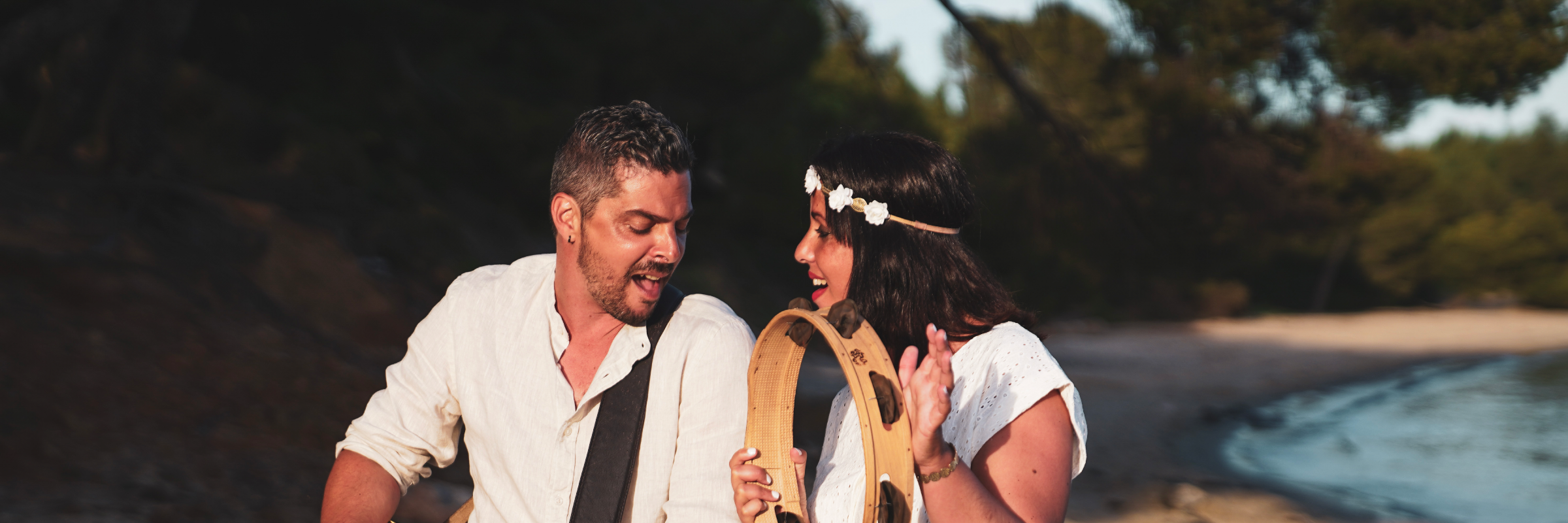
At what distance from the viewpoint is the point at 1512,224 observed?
124 feet

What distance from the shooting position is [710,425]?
2422 millimetres

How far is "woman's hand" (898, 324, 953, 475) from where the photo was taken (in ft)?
5.56

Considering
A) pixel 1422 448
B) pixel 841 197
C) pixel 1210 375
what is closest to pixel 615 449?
pixel 841 197

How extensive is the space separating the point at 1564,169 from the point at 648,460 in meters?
65.2

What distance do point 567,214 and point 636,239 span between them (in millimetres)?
225

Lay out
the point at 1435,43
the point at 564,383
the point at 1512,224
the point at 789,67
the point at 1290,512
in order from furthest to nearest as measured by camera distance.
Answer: the point at 1512,224 < the point at 789,67 < the point at 1435,43 < the point at 1290,512 < the point at 564,383

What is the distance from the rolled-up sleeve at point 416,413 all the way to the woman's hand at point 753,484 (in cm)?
79

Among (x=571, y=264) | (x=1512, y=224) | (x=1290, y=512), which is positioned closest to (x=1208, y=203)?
(x=1290, y=512)

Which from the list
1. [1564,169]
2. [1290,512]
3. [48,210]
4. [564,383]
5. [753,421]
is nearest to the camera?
[753,421]

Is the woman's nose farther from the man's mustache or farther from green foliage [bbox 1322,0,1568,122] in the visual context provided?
green foliage [bbox 1322,0,1568,122]

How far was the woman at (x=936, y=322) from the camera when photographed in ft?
6.55

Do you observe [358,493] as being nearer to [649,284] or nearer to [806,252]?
[649,284]

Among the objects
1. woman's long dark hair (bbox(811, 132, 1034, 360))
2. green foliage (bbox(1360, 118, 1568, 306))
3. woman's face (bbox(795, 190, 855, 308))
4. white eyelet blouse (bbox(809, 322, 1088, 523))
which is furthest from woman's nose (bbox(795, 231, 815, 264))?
green foliage (bbox(1360, 118, 1568, 306))

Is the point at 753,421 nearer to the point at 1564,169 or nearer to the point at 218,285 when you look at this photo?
the point at 218,285
